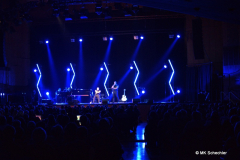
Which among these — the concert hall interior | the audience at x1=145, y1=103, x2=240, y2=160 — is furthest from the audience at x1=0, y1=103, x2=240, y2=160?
the concert hall interior

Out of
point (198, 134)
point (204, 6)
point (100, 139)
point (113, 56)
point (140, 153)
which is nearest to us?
point (100, 139)

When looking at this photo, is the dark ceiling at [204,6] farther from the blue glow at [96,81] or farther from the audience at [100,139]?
the blue glow at [96,81]

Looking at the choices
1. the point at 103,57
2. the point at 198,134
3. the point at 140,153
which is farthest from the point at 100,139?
the point at 103,57

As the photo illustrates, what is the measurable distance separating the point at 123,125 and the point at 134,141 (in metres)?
0.71

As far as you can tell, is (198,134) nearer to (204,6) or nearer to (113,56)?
(204,6)

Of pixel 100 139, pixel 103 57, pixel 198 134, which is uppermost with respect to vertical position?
pixel 103 57

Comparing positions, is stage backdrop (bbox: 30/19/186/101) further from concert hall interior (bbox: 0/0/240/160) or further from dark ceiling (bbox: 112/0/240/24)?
dark ceiling (bbox: 112/0/240/24)

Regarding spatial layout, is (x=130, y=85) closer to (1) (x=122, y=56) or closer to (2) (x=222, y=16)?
(1) (x=122, y=56)

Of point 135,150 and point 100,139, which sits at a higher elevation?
point 100,139

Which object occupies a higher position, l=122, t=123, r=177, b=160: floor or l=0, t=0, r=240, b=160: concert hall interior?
l=0, t=0, r=240, b=160: concert hall interior

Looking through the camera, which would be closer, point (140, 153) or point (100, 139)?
point (100, 139)

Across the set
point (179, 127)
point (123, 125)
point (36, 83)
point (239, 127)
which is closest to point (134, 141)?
point (123, 125)

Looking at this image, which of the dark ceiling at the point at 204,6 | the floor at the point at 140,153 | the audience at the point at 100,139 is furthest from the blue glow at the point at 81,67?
the audience at the point at 100,139

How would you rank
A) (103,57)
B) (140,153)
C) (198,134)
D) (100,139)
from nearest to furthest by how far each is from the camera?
(100,139) < (198,134) < (140,153) < (103,57)
